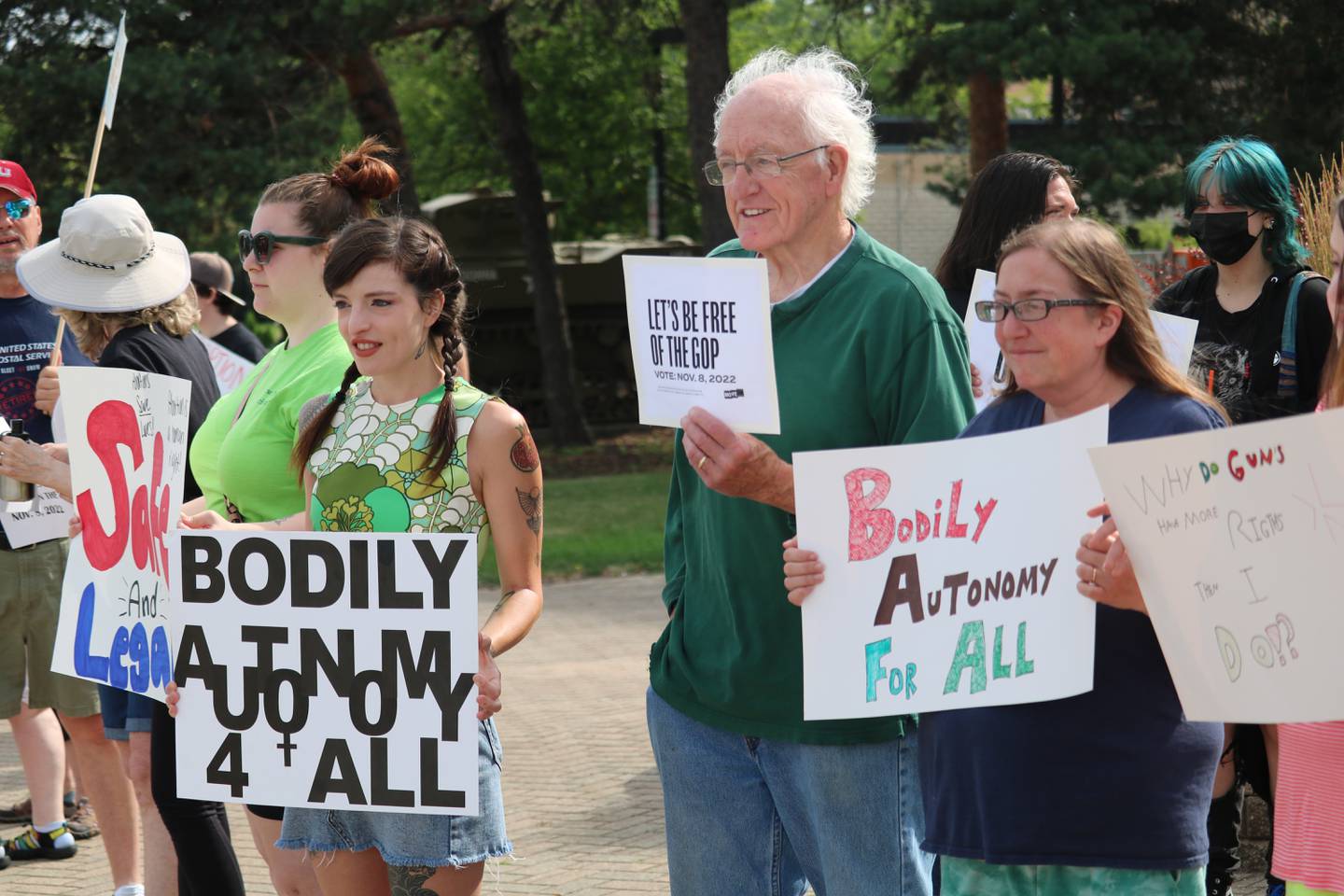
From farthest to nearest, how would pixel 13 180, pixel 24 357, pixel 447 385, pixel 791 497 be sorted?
pixel 13 180, pixel 24 357, pixel 447 385, pixel 791 497

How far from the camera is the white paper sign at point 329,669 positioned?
3342 mm

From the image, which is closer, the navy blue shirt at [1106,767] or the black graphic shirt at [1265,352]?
the navy blue shirt at [1106,767]

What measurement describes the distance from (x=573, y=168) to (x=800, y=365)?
33.0m

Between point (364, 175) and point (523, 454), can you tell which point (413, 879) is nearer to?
point (523, 454)

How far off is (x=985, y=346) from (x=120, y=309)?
2.49 m

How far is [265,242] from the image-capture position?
4.07 metres

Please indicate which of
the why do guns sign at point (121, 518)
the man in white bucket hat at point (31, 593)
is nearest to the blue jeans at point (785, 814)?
the why do guns sign at point (121, 518)

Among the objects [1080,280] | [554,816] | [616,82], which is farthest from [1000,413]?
[616,82]

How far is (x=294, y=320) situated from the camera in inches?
164

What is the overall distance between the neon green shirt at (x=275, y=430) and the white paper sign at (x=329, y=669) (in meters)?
0.44

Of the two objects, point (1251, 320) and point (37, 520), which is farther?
point (37, 520)

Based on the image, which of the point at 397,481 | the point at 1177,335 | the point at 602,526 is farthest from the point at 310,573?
the point at 602,526

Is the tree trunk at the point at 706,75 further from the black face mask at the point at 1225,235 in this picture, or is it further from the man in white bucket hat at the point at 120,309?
the man in white bucket hat at the point at 120,309

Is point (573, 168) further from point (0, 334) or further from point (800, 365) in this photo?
point (800, 365)
